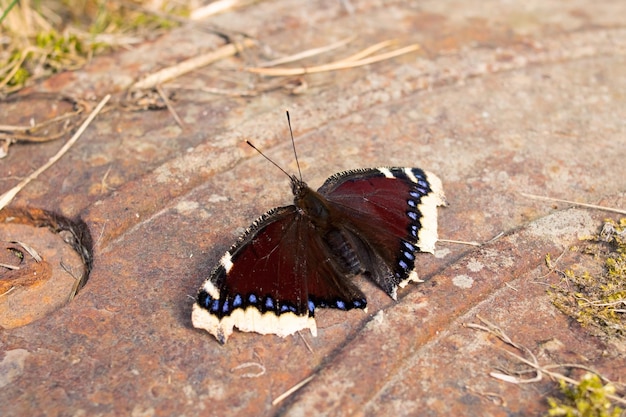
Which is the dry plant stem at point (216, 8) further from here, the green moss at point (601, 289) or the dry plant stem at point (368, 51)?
the green moss at point (601, 289)

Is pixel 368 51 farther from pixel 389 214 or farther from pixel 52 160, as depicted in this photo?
pixel 52 160

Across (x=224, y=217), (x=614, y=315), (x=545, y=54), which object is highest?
(x=545, y=54)

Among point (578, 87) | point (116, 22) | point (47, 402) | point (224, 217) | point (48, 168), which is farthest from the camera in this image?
point (116, 22)

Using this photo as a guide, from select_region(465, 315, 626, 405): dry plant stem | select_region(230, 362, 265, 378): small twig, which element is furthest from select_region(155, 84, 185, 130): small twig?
select_region(465, 315, 626, 405): dry plant stem

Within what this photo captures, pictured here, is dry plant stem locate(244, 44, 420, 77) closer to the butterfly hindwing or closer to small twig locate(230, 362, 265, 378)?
the butterfly hindwing

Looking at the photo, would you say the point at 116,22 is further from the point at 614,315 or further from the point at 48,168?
the point at 614,315

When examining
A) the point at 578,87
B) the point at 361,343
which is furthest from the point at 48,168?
the point at 578,87
